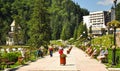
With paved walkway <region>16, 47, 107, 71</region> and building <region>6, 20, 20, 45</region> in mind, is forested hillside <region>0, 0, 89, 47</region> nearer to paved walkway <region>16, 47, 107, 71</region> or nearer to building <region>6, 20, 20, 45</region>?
building <region>6, 20, 20, 45</region>

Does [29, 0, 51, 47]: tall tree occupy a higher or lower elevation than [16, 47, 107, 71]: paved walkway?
higher

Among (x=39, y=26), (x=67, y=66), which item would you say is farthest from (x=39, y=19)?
(x=67, y=66)

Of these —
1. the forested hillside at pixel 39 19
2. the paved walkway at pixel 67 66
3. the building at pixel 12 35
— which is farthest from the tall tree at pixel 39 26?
the building at pixel 12 35

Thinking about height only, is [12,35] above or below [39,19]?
below

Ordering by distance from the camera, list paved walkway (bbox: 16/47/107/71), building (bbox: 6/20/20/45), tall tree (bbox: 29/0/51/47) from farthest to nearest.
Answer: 1. building (bbox: 6/20/20/45)
2. tall tree (bbox: 29/0/51/47)
3. paved walkway (bbox: 16/47/107/71)

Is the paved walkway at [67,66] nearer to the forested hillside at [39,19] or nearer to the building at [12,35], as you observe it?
the forested hillside at [39,19]

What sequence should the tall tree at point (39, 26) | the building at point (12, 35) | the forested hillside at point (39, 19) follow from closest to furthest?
the tall tree at point (39, 26) < the forested hillside at point (39, 19) < the building at point (12, 35)

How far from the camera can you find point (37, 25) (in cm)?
7125

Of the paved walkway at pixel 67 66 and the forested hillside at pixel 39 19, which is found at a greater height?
the forested hillside at pixel 39 19

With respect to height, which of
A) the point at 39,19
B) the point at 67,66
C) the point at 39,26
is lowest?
the point at 67,66

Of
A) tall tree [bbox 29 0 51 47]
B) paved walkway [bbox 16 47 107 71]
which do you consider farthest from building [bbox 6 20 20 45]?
paved walkway [bbox 16 47 107 71]

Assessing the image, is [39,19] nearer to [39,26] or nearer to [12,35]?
[39,26]

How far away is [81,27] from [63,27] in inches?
363

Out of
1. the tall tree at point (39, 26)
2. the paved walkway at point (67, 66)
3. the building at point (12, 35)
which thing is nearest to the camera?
the paved walkway at point (67, 66)
